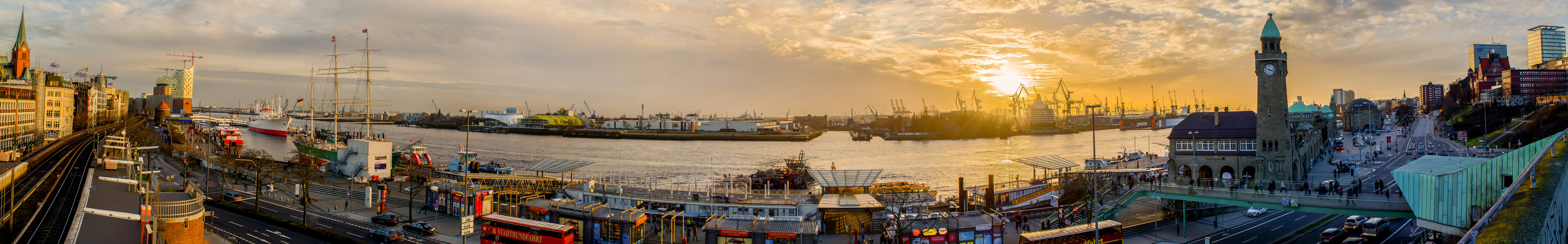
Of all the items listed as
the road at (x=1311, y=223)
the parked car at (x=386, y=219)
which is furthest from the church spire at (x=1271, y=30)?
the parked car at (x=386, y=219)

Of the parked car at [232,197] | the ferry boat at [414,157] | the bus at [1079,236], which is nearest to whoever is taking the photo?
the bus at [1079,236]

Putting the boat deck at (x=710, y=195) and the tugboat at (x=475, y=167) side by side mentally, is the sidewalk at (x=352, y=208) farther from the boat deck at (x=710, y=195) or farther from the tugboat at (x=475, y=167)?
the tugboat at (x=475, y=167)

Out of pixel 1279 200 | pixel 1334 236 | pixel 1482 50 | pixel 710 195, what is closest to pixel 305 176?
pixel 710 195

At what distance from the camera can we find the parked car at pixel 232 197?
22625 millimetres

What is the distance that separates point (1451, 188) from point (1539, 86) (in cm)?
5213

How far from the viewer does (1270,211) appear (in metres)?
20.8

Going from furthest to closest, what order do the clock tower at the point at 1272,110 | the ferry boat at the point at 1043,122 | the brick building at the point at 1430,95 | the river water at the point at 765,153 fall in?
the ferry boat at the point at 1043,122, the brick building at the point at 1430,95, the river water at the point at 765,153, the clock tower at the point at 1272,110

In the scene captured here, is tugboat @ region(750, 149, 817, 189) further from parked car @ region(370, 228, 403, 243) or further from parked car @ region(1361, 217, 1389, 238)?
parked car @ region(1361, 217, 1389, 238)

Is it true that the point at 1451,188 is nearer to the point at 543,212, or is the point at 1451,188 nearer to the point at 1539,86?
the point at 543,212

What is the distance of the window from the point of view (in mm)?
21906

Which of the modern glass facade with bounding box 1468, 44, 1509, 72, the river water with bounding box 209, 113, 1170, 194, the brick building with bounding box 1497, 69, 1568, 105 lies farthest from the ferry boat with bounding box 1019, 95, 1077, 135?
the brick building with bounding box 1497, 69, 1568, 105

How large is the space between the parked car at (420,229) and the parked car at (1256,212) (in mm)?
24070

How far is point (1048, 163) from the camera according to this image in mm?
26406

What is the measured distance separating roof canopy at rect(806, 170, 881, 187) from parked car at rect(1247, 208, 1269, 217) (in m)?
11.5
